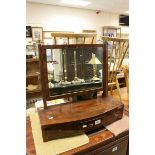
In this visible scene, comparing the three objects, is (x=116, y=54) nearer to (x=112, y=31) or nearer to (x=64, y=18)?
(x=64, y=18)

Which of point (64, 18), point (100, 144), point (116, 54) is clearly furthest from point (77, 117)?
point (64, 18)

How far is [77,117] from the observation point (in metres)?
0.89

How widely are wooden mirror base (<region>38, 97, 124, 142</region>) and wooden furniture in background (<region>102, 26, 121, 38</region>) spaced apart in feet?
14.8

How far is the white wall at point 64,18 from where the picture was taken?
14.0ft

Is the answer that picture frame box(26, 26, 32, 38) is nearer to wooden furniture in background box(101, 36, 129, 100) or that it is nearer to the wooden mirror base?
wooden furniture in background box(101, 36, 129, 100)

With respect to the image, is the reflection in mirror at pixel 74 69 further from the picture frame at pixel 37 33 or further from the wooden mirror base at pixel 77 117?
→ the picture frame at pixel 37 33

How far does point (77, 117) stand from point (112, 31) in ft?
16.5

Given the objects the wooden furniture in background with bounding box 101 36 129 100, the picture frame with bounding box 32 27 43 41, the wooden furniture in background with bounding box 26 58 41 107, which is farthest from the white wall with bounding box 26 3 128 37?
the wooden furniture in background with bounding box 101 36 129 100

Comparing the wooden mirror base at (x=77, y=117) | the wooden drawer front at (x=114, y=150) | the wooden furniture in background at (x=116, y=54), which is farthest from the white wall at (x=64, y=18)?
the wooden drawer front at (x=114, y=150)

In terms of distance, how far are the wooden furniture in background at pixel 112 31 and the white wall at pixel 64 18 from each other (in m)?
0.13

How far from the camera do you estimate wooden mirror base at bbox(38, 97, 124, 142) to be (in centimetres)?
84
